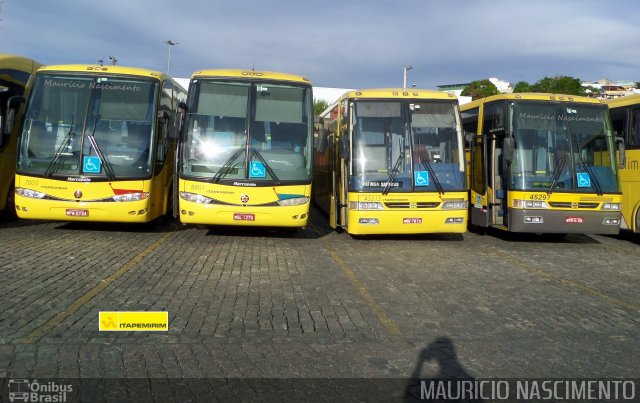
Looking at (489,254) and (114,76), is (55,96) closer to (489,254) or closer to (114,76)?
(114,76)

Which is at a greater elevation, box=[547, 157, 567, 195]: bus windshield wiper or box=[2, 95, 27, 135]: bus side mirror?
box=[2, 95, 27, 135]: bus side mirror

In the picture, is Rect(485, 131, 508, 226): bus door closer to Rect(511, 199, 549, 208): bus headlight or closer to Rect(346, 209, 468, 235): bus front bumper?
Rect(511, 199, 549, 208): bus headlight

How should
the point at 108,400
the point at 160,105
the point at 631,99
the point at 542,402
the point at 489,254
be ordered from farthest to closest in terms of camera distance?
the point at 631,99, the point at 160,105, the point at 489,254, the point at 542,402, the point at 108,400

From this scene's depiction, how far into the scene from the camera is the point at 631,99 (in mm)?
13367

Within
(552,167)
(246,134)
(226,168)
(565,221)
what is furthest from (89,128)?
(565,221)

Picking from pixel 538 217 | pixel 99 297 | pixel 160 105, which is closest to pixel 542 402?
pixel 99 297

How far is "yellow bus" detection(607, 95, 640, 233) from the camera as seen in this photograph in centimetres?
1285

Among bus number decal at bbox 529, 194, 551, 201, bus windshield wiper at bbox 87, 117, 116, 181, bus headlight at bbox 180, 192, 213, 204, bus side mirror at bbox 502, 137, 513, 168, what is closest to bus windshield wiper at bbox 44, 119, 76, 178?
bus windshield wiper at bbox 87, 117, 116, 181

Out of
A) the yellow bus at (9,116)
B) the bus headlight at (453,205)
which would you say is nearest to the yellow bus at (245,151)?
the bus headlight at (453,205)

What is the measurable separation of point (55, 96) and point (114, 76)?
4.07 feet

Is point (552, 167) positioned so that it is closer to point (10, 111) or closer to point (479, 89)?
point (10, 111)

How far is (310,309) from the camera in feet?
21.2

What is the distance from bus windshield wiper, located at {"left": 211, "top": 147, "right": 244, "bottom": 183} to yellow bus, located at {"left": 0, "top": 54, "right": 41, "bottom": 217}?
4.56 m

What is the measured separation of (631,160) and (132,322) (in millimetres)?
12111
